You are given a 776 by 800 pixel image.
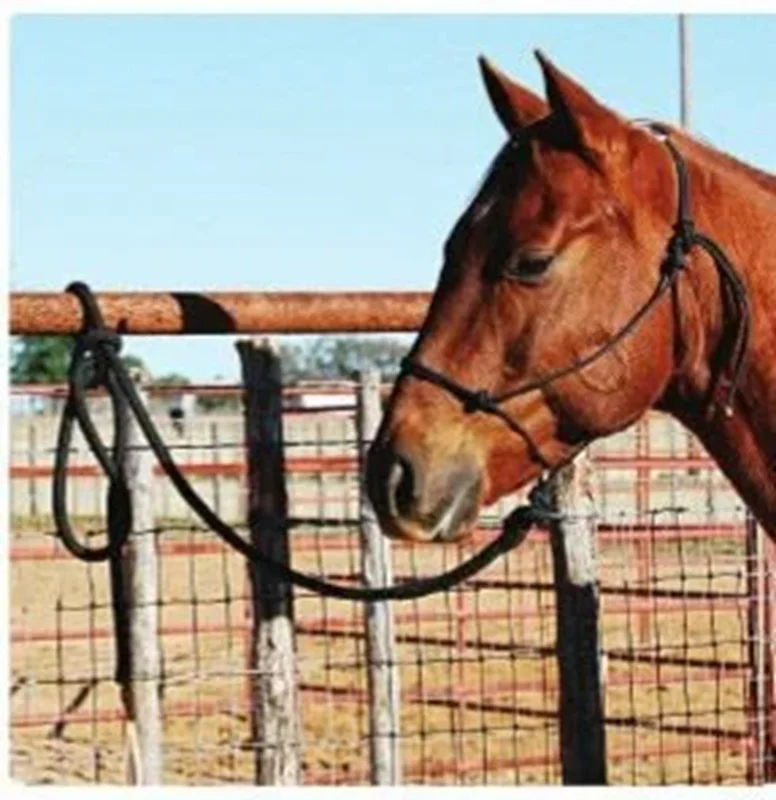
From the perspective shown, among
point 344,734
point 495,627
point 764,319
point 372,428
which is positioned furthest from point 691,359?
point 495,627

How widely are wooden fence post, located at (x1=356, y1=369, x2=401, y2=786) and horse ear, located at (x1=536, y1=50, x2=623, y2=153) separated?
1.30 metres

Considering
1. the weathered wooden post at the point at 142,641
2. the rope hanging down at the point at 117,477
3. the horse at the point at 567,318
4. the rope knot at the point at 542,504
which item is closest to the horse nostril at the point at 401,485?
the horse at the point at 567,318

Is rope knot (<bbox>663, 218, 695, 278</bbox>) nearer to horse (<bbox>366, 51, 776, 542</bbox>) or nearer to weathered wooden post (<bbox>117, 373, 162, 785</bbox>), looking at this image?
horse (<bbox>366, 51, 776, 542</bbox>)

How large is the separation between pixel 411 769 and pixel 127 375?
486 cm

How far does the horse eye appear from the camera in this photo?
3.86m

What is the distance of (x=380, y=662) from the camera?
5391mm

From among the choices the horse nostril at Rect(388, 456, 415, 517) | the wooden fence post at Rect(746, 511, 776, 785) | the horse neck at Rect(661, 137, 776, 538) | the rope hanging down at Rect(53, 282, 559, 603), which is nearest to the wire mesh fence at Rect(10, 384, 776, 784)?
the wooden fence post at Rect(746, 511, 776, 785)

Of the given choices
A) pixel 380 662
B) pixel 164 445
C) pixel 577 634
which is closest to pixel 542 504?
pixel 577 634

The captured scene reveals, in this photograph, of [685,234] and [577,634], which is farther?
[577,634]

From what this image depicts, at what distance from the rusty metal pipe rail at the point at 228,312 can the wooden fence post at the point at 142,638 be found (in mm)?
227

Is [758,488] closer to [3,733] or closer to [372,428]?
[3,733]

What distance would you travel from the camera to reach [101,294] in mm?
4402

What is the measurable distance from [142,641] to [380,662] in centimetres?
92

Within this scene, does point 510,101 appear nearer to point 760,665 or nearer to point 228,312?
point 228,312
